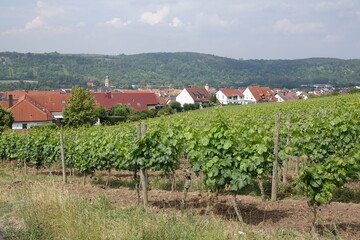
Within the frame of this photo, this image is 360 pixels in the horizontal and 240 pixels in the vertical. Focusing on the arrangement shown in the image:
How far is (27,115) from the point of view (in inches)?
2128

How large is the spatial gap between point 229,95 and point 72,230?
99.2 meters

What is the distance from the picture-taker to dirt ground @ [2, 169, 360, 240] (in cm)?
632

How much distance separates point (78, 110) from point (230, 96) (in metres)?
60.3

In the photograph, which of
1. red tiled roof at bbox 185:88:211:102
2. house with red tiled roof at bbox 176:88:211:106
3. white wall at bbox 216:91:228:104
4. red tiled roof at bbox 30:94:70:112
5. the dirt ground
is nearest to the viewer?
the dirt ground

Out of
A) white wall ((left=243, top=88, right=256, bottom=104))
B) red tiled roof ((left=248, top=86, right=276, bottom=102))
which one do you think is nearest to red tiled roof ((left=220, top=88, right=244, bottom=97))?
white wall ((left=243, top=88, right=256, bottom=104))

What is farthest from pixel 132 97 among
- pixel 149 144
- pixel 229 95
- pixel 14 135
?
pixel 149 144

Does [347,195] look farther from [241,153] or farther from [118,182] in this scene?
[118,182]

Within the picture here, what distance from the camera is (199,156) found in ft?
23.5

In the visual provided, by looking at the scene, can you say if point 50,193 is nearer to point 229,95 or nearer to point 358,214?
point 358,214

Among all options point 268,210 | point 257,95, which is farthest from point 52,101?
point 268,210

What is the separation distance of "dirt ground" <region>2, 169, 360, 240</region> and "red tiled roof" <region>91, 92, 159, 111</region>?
64669 millimetres

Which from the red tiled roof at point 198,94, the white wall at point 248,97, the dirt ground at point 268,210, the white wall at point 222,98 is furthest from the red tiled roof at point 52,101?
the dirt ground at point 268,210

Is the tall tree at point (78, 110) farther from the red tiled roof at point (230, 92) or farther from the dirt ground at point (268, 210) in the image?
the red tiled roof at point (230, 92)

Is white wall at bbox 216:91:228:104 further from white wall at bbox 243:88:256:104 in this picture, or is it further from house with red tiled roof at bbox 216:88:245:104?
white wall at bbox 243:88:256:104
